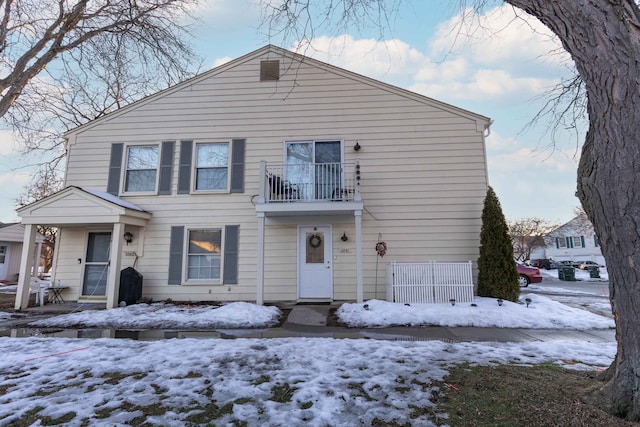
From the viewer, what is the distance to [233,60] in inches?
376

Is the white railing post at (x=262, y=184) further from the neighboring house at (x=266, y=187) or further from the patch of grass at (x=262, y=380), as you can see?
the patch of grass at (x=262, y=380)

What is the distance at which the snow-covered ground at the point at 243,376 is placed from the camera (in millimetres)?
2689

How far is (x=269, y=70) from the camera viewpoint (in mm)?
9547

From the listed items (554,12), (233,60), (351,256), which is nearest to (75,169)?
(233,60)

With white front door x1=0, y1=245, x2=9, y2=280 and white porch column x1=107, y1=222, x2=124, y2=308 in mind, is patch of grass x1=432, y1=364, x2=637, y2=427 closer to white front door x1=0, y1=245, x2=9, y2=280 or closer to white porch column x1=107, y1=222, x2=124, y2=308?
white porch column x1=107, y1=222, x2=124, y2=308

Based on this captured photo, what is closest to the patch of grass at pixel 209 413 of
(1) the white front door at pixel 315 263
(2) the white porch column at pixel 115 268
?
(1) the white front door at pixel 315 263

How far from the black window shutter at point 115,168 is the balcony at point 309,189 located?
177 inches

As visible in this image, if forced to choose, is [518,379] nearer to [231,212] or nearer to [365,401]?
[365,401]

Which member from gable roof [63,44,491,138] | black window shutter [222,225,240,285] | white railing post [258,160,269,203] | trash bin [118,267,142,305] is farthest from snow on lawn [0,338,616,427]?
gable roof [63,44,491,138]

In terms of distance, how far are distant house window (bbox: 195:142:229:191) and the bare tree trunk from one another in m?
8.06

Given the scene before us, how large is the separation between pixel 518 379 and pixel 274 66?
9372mm

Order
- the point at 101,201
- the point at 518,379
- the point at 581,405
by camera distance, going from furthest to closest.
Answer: the point at 101,201, the point at 518,379, the point at 581,405

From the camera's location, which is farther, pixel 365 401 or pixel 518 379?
pixel 518 379

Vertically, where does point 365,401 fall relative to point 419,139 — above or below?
below
